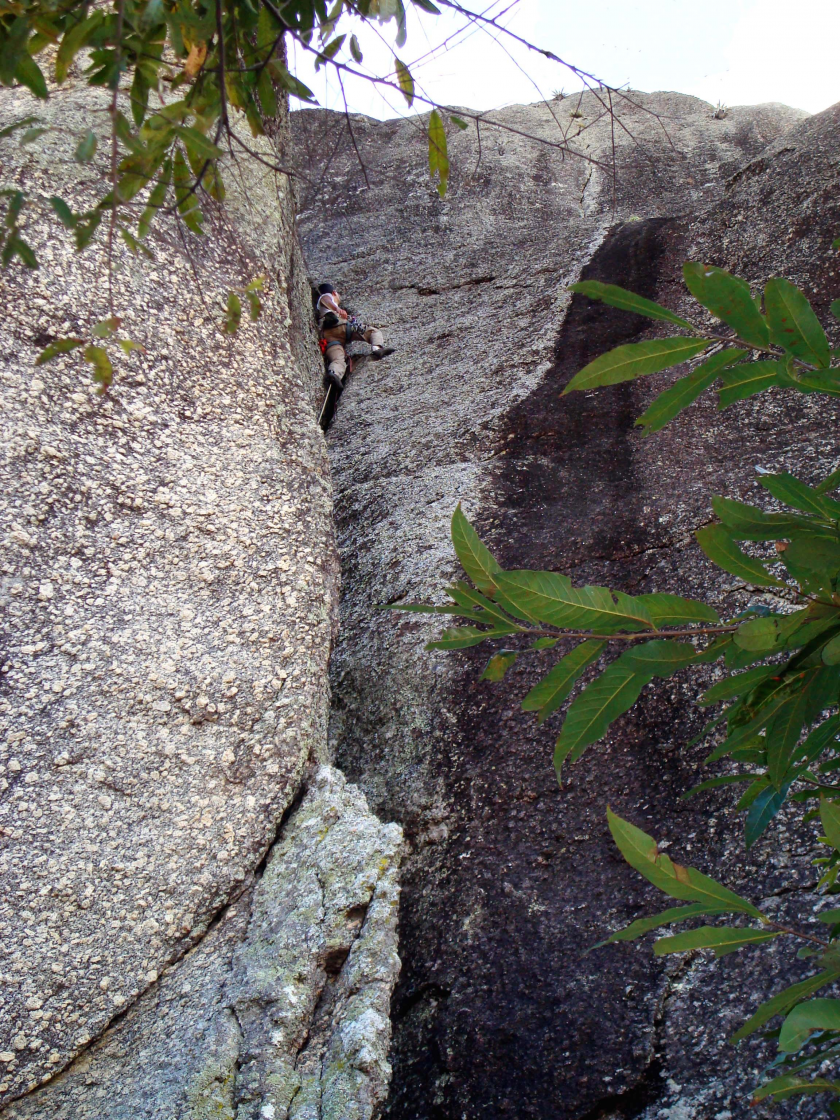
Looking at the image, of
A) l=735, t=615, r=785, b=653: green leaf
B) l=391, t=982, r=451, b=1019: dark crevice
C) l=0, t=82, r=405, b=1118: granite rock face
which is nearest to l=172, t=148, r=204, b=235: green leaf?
l=0, t=82, r=405, b=1118: granite rock face

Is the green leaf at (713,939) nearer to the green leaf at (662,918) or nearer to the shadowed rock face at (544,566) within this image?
the green leaf at (662,918)

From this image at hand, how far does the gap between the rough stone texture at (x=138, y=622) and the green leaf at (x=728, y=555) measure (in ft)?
5.30

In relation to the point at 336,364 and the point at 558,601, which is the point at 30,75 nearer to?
the point at 558,601

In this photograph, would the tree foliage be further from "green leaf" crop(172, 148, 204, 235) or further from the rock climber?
the rock climber

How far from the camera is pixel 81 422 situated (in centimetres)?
355

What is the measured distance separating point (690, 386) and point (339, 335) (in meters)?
5.77

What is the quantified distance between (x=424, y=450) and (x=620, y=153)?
5.46 m

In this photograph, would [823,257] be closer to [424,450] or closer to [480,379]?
[480,379]

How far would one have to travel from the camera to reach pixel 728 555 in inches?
60.6

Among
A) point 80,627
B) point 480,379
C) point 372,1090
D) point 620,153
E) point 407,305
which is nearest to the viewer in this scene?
point 372,1090

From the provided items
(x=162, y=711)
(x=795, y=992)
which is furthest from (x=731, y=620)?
(x=162, y=711)

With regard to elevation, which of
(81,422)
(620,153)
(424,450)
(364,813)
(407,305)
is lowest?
(364,813)

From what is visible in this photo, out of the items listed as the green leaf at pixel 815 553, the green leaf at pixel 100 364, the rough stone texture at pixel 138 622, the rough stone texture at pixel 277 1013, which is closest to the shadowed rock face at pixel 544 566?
the rough stone texture at pixel 277 1013

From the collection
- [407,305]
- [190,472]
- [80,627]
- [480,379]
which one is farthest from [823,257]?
[80,627]
